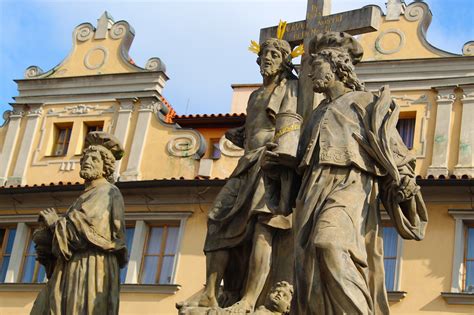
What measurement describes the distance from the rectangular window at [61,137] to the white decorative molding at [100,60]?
175 centimetres

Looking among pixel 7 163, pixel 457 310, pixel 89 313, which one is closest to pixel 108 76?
pixel 7 163

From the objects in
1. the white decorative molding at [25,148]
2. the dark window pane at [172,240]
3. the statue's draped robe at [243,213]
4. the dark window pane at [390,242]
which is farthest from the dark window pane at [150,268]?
the statue's draped robe at [243,213]

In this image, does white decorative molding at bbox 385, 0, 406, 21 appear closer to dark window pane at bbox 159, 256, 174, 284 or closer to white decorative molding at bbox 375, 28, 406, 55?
white decorative molding at bbox 375, 28, 406, 55

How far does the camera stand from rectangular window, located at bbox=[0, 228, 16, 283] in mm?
31672

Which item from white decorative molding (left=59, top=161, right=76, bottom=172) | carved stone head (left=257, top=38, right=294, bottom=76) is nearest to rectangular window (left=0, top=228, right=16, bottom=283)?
white decorative molding (left=59, top=161, right=76, bottom=172)

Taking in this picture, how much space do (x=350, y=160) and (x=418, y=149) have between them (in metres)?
20.3

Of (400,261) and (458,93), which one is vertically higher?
(458,93)

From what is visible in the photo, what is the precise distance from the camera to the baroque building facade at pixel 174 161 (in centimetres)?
2794

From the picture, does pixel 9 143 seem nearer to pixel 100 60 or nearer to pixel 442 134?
pixel 100 60

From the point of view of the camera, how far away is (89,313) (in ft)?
35.7

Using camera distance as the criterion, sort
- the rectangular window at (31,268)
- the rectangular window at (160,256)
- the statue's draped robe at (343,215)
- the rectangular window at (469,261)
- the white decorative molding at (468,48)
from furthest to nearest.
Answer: the rectangular window at (31,268) → the white decorative molding at (468,48) → the rectangular window at (160,256) → the rectangular window at (469,261) → the statue's draped robe at (343,215)

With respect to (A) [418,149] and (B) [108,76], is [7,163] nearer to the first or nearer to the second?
(B) [108,76]

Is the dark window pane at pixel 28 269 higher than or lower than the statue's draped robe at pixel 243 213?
higher

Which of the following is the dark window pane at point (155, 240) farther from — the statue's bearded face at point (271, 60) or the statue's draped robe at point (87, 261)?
the statue's bearded face at point (271, 60)
